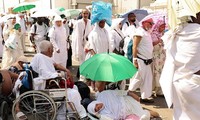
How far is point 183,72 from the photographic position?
304 centimetres

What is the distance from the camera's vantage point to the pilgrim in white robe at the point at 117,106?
4.08 metres

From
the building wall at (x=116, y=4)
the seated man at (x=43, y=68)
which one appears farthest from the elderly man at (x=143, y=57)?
the building wall at (x=116, y=4)

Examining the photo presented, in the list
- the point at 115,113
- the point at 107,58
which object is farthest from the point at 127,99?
the point at 107,58

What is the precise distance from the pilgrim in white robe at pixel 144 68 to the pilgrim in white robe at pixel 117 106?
5.64ft

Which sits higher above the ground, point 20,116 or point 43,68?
point 43,68

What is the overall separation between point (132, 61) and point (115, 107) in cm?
196

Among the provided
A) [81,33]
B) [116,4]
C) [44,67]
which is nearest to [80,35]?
[81,33]

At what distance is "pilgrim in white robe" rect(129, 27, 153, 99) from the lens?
5.78m

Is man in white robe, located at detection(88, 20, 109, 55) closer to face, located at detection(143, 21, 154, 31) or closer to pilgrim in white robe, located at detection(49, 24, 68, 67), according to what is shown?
face, located at detection(143, 21, 154, 31)

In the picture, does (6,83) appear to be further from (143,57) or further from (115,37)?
(115,37)

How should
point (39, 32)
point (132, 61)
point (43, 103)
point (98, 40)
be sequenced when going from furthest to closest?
point (39, 32) < point (98, 40) < point (132, 61) < point (43, 103)

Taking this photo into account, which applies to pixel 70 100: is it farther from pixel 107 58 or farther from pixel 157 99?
pixel 157 99

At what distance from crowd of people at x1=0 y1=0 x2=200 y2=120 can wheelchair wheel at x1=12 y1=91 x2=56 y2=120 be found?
114 millimetres

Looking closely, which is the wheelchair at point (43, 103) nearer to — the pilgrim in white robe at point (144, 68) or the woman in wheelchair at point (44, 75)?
the woman in wheelchair at point (44, 75)
